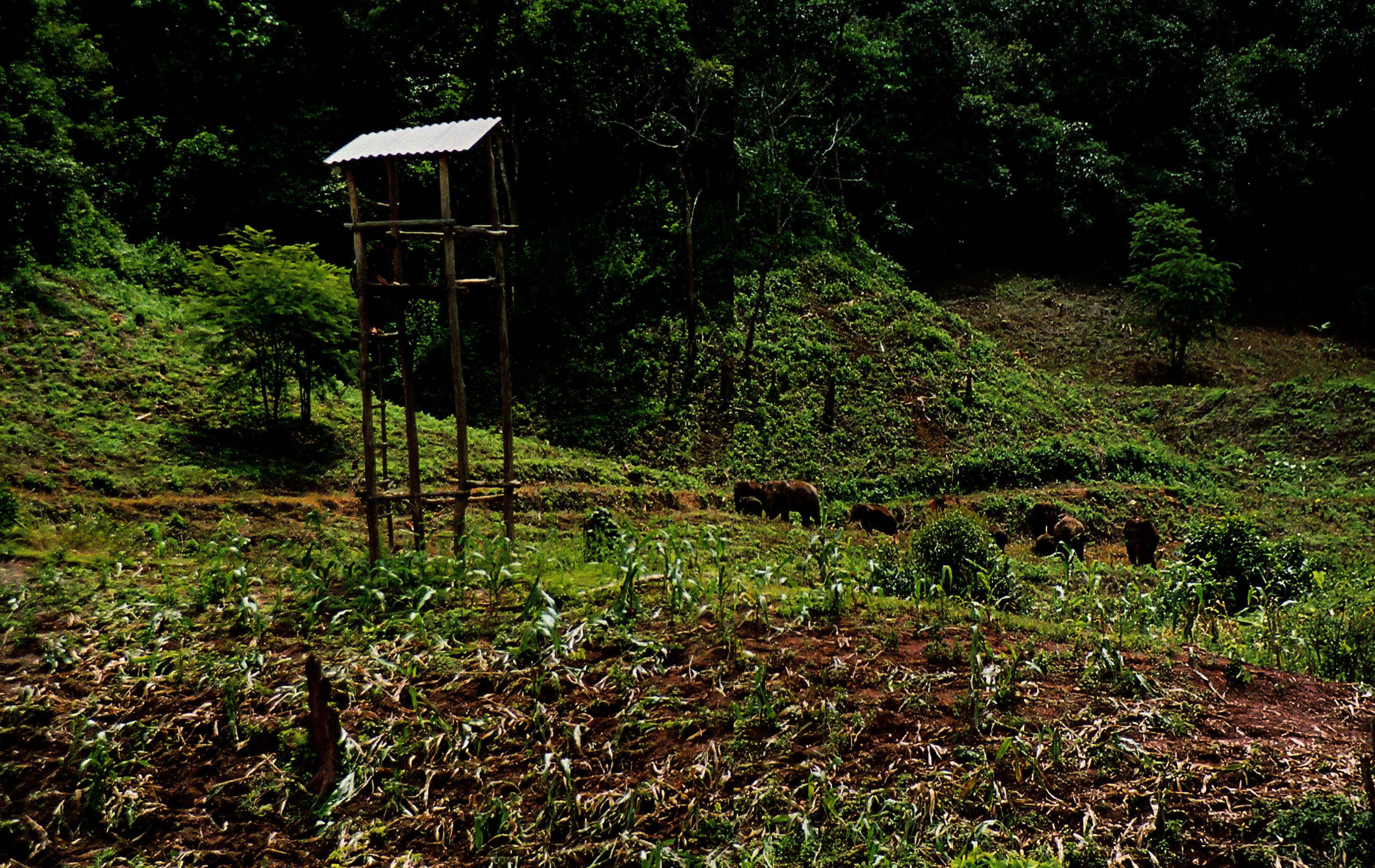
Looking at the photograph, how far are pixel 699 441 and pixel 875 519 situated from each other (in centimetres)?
456

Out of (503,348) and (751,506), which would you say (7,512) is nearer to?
(503,348)

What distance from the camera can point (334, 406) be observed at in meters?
14.6

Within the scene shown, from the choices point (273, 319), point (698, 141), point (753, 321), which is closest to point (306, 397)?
point (273, 319)

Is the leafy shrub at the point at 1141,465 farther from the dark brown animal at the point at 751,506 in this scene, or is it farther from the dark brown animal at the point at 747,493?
the dark brown animal at the point at 751,506

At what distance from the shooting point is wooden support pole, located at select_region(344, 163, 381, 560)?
6.61 metres

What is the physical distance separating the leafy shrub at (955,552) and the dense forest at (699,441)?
0.04 metres

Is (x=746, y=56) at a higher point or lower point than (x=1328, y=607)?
higher

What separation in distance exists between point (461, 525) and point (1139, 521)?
9.93 metres

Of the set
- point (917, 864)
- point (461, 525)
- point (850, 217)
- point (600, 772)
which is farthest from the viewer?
point (850, 217)

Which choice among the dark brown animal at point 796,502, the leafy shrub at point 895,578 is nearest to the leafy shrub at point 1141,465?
the dark brown animal at point 796,502

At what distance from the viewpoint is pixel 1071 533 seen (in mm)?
13648

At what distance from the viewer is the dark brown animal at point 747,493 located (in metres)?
13.8

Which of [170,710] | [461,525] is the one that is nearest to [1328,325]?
[461,525]

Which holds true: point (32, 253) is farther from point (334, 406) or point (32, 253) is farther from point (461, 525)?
point (461, 525)
